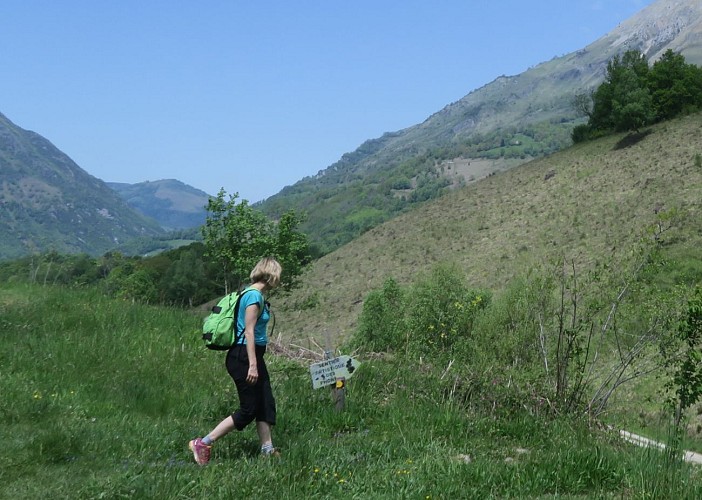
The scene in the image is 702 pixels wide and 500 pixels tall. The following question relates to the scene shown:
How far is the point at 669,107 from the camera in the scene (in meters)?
67.5

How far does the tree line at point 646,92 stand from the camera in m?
65.8

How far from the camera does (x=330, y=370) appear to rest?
23.2 ft

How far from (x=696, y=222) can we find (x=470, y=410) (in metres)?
44.6

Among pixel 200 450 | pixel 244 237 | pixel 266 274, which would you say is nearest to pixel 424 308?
pixel 244 237

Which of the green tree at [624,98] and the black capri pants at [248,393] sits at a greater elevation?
the green tree at [624,98]

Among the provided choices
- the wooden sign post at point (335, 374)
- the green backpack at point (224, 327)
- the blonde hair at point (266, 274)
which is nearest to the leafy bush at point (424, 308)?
the wooden sign post at point (335, 374)

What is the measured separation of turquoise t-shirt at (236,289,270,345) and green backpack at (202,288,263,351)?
38 millimetres

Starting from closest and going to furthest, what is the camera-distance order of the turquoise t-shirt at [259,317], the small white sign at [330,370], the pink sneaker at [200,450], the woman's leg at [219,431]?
the pink sneaker at [200,450], the woman's leg at [219,431], the turquoise t-shirt at [259,317], the small white sign at [330,370]

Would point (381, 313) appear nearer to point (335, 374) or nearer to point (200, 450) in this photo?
point (335, 374)

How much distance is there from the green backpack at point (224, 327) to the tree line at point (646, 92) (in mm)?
69835

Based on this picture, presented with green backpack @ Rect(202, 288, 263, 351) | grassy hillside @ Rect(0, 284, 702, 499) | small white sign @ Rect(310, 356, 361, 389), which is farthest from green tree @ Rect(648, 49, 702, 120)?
green backpack @ Rect(202, 288, 263, 351)

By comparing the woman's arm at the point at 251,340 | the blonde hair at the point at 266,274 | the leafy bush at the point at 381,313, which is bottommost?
the leafy bush at the point at 381,313

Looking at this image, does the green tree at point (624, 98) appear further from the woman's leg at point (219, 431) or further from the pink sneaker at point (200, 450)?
the pink sneaker at point (200, 450)

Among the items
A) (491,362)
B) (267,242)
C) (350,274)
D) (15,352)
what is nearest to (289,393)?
(491,362)
